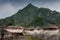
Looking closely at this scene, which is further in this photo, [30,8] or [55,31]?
[30,8]

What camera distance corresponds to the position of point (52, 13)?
84.3m

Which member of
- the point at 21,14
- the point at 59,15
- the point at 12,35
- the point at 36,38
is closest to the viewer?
the point at 36,38

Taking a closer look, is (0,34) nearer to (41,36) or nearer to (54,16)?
(41,36)

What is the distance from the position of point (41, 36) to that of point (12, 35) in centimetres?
254

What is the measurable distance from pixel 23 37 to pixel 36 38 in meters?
1.59

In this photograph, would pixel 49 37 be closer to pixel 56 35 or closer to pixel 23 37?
pixel 56 35

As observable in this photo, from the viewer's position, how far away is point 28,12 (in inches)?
3622

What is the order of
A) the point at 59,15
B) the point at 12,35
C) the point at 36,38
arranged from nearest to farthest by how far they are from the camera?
the point at 36,38, the point at 12,35, the point at 59,15

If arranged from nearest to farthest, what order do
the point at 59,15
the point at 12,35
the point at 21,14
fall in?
the point at 12,35, the point at 59,15, the point at 21,14

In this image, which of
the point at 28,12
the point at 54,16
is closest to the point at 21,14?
the point at 28,12

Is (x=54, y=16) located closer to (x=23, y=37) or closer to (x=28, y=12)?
(x=28, y=12)

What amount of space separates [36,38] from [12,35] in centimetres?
268

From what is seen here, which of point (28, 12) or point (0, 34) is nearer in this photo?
point (0, 34)

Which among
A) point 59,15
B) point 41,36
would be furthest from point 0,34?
point 59,15
